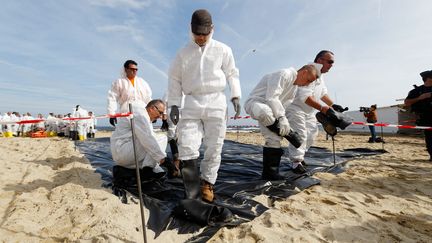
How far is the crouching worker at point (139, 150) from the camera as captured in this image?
2855mm

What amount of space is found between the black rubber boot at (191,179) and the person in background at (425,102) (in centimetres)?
488

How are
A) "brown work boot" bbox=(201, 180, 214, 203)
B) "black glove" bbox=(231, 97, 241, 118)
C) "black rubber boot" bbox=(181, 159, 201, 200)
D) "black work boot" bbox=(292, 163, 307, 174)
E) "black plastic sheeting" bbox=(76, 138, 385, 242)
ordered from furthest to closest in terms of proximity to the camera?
"black work boot" bbox=(292, 163, 307, 174)
"black glove" bbox=(231, 97, 241, 118)
"brown work boot" bbox=(201, 180, 214, 203)
"black rubber boot" bbox=(181, 159, 201, 200)
"black plastic sheeting" bbox=(76, 138, 385, 242)

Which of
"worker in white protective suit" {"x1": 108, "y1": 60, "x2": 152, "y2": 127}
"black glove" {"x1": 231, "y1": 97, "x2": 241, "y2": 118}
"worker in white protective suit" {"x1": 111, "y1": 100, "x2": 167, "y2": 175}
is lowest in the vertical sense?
"worker in white protective suit" {"x1": 111, "y1": 100, "x2": 167, "y2": 175}

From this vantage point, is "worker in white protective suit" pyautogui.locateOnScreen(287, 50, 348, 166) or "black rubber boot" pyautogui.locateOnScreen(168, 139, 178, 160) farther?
"black rubber boot" pyautogui.locateOnScreen(168, 139, 178, 160)

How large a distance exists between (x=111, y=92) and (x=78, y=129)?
27.7 feet

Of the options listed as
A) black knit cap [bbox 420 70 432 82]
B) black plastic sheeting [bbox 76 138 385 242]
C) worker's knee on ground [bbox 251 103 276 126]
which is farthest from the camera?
black knit cap [bbox 420 70 432 82]

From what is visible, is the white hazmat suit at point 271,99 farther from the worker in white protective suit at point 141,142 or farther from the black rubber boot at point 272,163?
the worker in white protective suit at point 141,142

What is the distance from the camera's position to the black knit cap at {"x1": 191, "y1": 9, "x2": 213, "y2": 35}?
238 cm

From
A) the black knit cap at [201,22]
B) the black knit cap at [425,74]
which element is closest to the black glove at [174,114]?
the black knit cap at [201,22]

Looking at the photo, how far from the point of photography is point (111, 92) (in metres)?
4.22

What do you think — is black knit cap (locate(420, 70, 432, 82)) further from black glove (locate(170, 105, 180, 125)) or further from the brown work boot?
black glove (locate(170, 105, 180, 125))

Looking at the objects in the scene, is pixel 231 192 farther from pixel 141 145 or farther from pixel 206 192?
pixel 141 145

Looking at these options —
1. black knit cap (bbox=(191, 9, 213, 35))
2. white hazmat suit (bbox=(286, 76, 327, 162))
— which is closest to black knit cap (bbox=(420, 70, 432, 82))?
white hazmat suit (bbox=(286, 76, 327, 162))

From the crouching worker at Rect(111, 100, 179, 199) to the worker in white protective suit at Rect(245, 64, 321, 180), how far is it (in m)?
1.26
